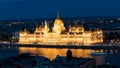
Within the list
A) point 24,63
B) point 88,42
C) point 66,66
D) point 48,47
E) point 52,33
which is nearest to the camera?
point 66,66

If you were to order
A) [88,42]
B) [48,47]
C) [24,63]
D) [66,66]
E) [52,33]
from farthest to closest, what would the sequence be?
[52,33], [88,42], [48,47], [24,63], [66,66]

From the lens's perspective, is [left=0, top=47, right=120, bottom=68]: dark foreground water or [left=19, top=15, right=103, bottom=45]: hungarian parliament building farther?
[left=19, top=15, right=103, bottom=45]: hungarian parliament building

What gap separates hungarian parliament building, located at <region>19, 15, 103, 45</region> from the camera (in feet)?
164

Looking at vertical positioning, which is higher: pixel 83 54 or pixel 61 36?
pixel 61 36

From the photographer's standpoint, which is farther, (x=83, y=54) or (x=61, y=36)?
(x=61, y=36)

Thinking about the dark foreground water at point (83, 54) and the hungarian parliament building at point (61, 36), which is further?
the hungarian parliament building at point (61, 36)

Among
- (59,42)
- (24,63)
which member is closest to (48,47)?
(59,42)

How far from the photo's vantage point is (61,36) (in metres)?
51.9

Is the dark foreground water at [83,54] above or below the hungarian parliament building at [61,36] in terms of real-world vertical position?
below

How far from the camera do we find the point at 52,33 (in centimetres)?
5281

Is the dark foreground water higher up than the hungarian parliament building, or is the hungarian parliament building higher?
the hungarian parliament building

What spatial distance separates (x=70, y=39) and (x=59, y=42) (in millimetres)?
1256

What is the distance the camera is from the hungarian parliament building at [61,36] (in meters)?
50.1

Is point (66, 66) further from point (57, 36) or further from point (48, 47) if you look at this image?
point (57, 36)
